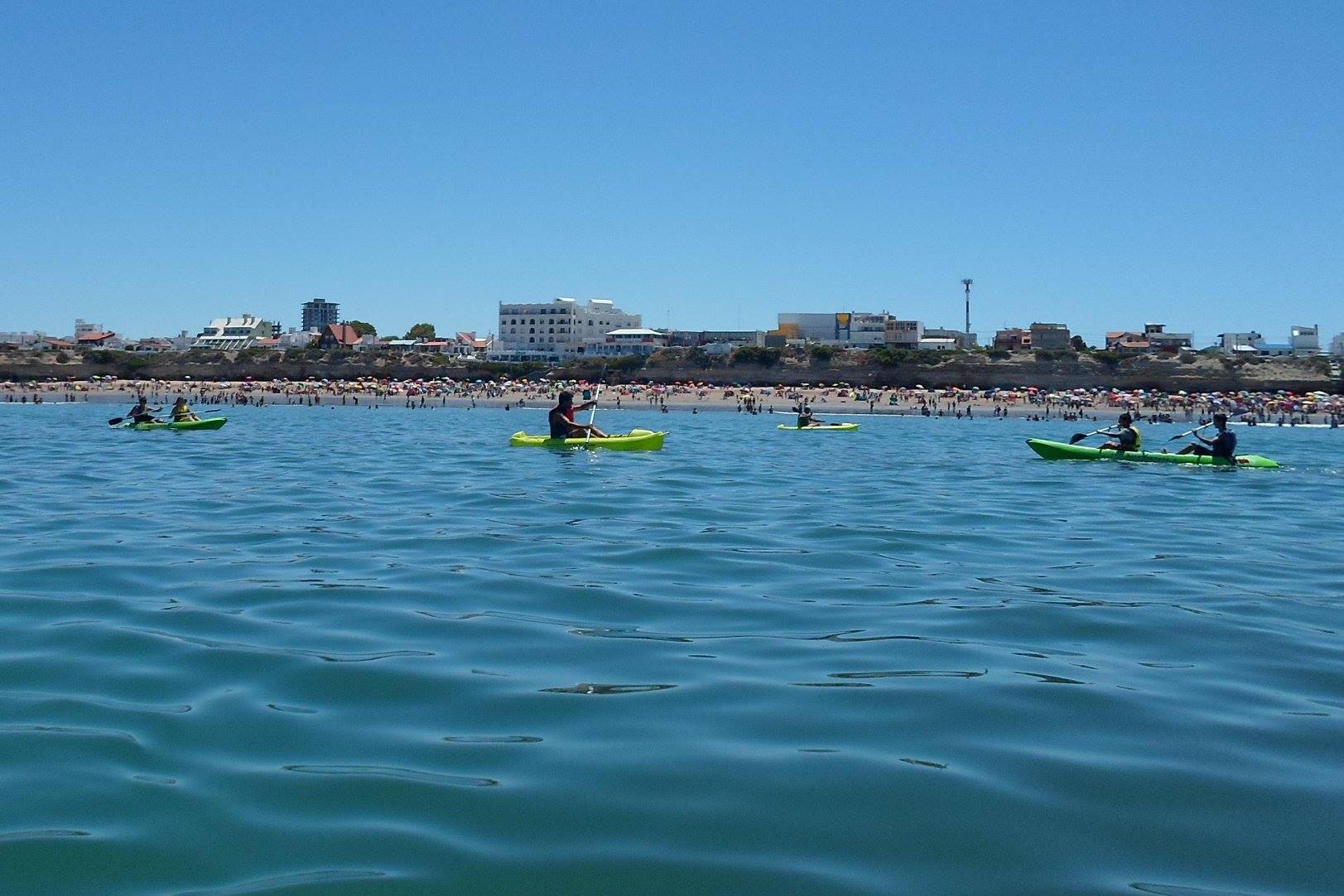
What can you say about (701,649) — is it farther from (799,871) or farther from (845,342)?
(845,342)

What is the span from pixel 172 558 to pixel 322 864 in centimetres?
678

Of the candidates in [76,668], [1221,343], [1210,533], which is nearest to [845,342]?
[1221,343]

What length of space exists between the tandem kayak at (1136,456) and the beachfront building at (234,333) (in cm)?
12320

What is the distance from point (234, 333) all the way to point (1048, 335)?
314ft

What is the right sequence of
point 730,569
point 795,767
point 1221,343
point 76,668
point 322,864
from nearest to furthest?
1. point 322,864
2. point 795,767
3. point 76,668
4. point 730,569
5. point 1221,343

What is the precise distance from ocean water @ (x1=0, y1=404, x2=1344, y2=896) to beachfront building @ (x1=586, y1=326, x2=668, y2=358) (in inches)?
4363

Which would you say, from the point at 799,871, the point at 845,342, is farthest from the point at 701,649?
the point at 845,342

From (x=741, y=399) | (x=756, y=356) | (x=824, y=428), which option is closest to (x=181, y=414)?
(x=824, y=428)

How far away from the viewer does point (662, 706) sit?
5.41m

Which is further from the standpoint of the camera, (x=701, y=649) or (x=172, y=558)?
(x=172, y=558)

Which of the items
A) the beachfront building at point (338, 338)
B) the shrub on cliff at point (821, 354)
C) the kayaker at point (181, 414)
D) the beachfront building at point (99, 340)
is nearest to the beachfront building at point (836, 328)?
the shrub on cliff at point (821, 354)

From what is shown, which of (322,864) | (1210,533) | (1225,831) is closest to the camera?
(322,864)

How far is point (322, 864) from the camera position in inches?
145

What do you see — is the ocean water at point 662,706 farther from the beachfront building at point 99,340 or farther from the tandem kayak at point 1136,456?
the beachfront building at point 99,340
